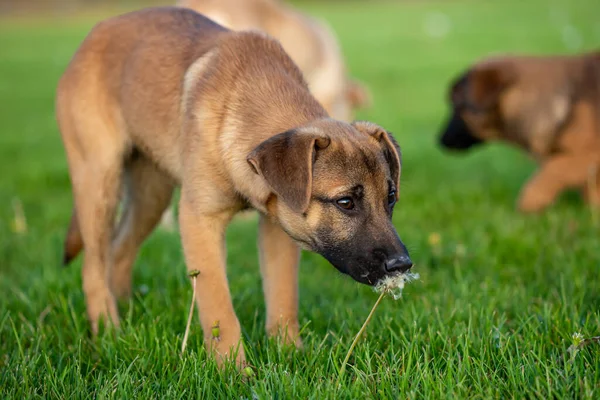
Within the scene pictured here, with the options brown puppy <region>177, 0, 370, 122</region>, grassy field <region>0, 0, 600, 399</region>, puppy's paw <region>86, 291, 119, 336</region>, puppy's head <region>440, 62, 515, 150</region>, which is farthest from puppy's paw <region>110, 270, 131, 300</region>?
puppy's head <region>440, 62, 515, 150</region>

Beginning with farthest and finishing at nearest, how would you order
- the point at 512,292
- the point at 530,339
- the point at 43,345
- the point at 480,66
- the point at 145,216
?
the point at 480,66 → the point at 145,216 → the point at 512,292 → the point at 43,345 → the point at 530,339

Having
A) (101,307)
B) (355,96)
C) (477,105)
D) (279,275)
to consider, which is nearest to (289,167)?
(279,275)

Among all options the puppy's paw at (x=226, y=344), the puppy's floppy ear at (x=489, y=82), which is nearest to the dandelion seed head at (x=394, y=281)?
the puppy's paw at (x=226, y=344)

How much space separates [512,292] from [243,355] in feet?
5.89

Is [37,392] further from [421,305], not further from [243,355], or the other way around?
[421,305]

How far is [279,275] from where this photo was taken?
413 centimetres

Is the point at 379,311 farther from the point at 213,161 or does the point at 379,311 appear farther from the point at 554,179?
the point at 554,179

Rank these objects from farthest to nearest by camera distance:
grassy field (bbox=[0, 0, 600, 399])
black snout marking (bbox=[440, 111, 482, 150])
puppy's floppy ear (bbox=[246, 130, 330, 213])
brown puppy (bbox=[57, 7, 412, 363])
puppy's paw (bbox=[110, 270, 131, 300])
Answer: black snout marking (bbox=[440, 111, 482, 150]) → puppy's paw (bbox=[110, 270, 131, 300]) → brown puppy (bbox=[57, 7, 412, 363]) → puppy's floppy ear (bbox=[246, 130, 330, 213]) → grassy field (bbox=[0, 0, 600, 399])

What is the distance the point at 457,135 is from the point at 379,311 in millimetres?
4490

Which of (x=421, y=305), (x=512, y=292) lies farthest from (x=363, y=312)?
(x=512, y=292)

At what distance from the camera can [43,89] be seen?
18.4 m

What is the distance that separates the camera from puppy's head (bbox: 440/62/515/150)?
7.93m

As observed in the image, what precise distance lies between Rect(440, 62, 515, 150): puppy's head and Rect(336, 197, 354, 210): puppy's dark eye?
4.89 meters

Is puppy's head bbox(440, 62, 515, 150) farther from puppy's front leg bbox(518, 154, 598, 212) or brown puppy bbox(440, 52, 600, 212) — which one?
puppy's front leg bbox(518, 154, 598, 212)
